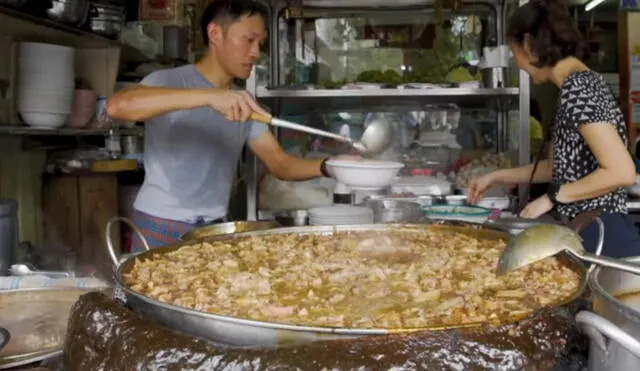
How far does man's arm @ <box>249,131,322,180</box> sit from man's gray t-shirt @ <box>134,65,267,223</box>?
26cm

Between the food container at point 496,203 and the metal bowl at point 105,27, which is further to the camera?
the metal bowl at point 105,27

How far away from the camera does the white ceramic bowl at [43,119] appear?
3.53 meters

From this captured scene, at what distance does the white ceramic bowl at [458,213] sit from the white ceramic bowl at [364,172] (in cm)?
59

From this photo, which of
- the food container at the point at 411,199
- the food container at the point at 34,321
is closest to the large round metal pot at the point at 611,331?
the food container at the point at 34,321

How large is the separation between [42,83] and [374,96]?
5.80 ft

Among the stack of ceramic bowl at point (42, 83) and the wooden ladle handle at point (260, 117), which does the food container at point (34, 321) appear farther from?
the stack of ceramic bowl at point (42, 83)

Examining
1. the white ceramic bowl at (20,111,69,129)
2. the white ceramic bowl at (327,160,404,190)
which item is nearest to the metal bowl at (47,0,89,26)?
the white ceramic bowl at (20,111,69,129)

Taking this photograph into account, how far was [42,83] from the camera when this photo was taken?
3525mm

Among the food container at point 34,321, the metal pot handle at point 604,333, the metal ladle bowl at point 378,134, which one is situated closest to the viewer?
Result: the metal pot handle at point 604,333

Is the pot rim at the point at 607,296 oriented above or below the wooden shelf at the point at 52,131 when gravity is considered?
below

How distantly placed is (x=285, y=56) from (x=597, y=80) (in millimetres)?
2060

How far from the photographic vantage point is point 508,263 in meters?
1.21

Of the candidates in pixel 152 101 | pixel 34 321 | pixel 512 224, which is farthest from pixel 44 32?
pixel 512 224

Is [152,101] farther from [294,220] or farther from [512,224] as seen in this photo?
[512,224]
